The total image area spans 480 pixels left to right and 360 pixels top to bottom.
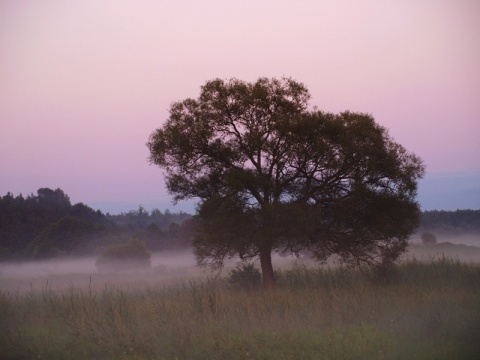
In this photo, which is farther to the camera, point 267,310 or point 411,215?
point 411,215

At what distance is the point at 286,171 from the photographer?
65.8 ft

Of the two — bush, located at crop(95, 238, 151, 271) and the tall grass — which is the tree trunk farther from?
bush, located at crop(95, 238, 151, 271)

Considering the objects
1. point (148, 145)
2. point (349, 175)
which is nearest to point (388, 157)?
point (349, 175)

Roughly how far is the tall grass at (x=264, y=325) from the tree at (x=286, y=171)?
8.51 feet

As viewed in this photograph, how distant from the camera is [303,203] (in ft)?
63.4

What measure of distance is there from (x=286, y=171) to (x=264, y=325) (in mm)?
8098

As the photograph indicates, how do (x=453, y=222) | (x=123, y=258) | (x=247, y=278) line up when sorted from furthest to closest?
1. (x=453, y=222)
2. (x=123, y=258)
3. (x=247, y=278)

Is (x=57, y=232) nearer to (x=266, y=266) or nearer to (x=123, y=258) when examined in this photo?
(x=123, y=258)

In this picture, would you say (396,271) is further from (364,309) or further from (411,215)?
(364,309)

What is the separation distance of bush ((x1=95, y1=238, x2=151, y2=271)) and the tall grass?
3199 centimetres

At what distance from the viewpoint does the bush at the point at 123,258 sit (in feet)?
160

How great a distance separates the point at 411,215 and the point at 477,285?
3.86 m

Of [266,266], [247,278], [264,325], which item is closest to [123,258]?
[247,278]

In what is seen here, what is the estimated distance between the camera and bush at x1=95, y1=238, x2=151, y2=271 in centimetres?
4875
